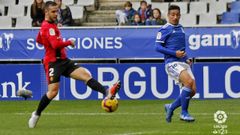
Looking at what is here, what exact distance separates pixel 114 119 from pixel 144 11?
10.2 meters

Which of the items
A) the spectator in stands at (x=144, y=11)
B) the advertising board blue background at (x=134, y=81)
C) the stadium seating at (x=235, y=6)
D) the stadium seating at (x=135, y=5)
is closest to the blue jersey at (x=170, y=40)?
the advertising board blue background at (x=134, y=81)

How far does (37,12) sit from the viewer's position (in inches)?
1027

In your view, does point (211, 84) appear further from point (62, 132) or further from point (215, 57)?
point (62, 132)

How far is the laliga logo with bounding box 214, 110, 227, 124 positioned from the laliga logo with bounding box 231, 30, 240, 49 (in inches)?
218

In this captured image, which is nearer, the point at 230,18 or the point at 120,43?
the point at 120,43

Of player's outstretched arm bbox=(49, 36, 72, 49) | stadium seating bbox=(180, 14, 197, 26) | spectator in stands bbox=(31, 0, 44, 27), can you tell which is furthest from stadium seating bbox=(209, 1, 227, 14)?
player's outstretched arm bbox=(49, 36, 72, 49)

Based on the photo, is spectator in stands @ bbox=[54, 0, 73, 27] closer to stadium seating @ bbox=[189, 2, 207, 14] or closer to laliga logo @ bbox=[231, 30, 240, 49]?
stadium seating @ bbox=[189, 2, 207, 14]

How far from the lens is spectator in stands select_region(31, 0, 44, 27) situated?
25.9 metres

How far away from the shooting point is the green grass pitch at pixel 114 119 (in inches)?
556

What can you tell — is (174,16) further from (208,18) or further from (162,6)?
(162,6)

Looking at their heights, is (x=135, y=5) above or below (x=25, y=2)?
below

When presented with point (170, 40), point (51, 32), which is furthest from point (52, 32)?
point (170, 40)

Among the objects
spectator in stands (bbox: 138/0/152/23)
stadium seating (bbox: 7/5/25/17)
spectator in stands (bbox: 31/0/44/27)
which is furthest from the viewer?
stadium seating (bbox: 7/5/25/17)

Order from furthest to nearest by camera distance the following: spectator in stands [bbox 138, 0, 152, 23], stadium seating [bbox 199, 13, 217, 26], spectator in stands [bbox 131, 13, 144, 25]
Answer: stadium seating [bbox 199, 13, 217, 26], spectator in stands [bbox 138, 0, 152, 23], spectator in stands [bbox 131, 13, 144, 25]
